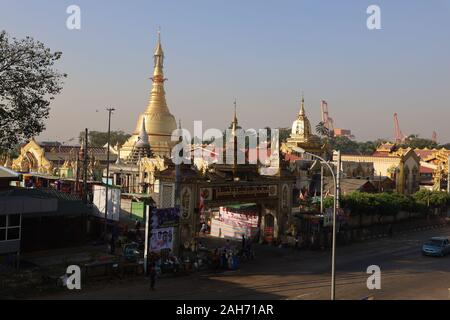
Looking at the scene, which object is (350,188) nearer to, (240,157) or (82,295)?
(240,157)

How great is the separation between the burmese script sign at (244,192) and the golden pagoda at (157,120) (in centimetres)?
3406

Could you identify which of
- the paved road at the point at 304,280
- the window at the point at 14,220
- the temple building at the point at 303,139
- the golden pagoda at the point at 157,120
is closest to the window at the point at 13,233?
the window at the point at 14,220

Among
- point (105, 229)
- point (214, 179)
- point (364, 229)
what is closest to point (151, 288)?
point (214, 179)

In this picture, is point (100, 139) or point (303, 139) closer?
point (303, 139)

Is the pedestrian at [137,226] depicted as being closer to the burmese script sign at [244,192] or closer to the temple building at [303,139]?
the burmese script sign at [244,192]

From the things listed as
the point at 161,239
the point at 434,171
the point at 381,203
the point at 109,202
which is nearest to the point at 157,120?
the point at 381,203

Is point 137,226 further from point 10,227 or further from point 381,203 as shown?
point 381,203

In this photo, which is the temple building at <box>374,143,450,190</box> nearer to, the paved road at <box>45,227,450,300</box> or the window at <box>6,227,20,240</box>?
the paved road at <box>45,227,450,300</box>

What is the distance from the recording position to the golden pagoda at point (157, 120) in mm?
70625

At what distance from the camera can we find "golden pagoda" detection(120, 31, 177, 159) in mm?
70625

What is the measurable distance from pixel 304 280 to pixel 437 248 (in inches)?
519

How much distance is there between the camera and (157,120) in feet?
243

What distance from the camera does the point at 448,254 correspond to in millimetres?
35906
